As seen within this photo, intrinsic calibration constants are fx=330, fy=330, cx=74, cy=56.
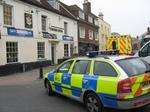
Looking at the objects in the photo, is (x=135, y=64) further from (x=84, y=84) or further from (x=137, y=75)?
(x=84, y=84)

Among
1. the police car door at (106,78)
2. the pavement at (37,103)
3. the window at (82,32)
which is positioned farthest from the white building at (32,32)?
the police car door at (106,78)

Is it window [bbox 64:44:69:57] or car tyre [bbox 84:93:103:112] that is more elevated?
window [bbox 64:44:69:57]

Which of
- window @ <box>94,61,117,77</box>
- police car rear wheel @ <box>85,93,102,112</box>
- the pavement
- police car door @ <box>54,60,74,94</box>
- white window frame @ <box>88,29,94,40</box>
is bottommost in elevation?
the pavement

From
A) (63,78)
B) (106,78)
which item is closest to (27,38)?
(63,78)

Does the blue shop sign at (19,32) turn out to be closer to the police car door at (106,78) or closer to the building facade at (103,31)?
the police car door at (106,78)

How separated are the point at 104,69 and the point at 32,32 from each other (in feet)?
61.4

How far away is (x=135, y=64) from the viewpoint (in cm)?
905

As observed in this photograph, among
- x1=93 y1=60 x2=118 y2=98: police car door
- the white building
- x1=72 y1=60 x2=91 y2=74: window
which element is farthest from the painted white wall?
x1=93 y1=60 x2=118 y2=98: police car door

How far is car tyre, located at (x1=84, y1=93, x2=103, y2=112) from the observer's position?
8.74 meters

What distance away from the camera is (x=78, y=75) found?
387 inches

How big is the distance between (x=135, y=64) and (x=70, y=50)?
2829 cm

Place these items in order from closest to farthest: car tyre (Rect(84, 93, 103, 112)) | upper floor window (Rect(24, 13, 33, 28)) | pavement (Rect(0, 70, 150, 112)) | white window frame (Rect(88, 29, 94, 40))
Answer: car tyre (Rect(84, 93, 103, 112)) < pavement (Rect(0, 70, 150, 112)) < upper floor window (Rect(24, 13, 33, 28)) < white window frame (Rect(88, 29, 94, 40))

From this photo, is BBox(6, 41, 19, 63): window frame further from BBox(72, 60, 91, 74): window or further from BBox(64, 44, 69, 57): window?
BBox(72, 60, 91, 74): window

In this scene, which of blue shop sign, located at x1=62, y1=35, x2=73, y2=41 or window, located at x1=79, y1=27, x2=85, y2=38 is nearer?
blue shop sign, located at x1=62, y1=35, x2=73, y2=41
